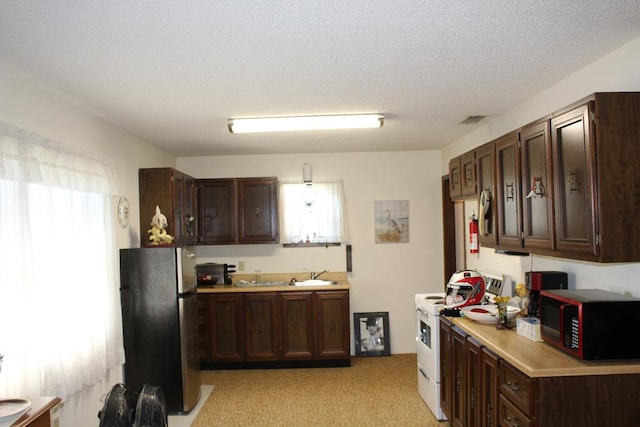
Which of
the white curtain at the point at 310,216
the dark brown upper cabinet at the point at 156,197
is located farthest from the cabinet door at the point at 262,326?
the dark brown upper cabinet at the point at 156,197

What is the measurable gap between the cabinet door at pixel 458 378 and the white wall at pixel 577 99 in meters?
0.81

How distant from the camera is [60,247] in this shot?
2955 mm

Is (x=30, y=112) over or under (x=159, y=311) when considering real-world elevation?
over

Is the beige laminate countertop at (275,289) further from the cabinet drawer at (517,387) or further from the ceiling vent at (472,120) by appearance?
the cabinet drawer at (517,387)

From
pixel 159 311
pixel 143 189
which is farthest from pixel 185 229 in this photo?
pixel 159 311

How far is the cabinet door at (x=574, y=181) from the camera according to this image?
2.14 meters

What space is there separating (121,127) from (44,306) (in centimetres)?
178

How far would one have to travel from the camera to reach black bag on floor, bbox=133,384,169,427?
2.55 metres

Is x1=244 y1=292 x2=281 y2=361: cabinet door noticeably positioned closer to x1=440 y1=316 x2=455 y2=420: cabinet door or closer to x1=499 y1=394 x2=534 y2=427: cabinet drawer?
x1=440 y1=316 x2=455 y2=420: cabinet door

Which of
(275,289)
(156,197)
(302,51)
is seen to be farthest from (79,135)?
(275,289)

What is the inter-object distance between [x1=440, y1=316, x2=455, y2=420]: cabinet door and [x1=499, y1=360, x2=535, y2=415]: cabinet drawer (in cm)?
92

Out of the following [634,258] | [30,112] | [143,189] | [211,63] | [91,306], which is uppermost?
[211,63]

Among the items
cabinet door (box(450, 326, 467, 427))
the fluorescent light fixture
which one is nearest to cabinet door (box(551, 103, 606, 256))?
cabinet door (box(450, 326, 467, 427))

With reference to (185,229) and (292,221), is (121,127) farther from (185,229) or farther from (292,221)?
(292,221)
